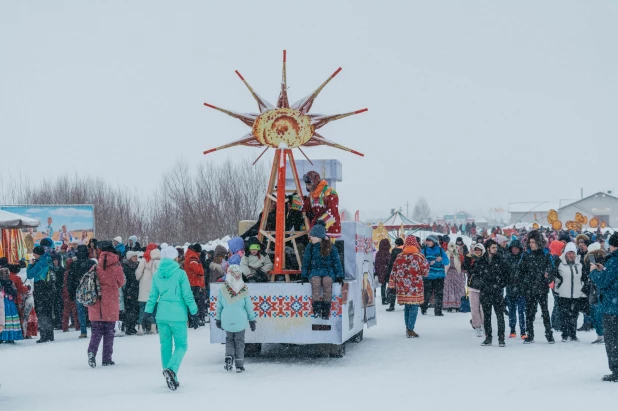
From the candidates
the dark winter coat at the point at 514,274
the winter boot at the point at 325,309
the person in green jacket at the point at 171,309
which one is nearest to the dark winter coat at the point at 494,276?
the dark winter coat at the point at 514,274

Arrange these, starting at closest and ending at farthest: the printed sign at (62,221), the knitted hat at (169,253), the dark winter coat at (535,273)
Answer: the knitted hat at (169,253)
the dark winter coat at (535,273)
the printed sign at (62,221)

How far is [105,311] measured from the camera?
13273 mm

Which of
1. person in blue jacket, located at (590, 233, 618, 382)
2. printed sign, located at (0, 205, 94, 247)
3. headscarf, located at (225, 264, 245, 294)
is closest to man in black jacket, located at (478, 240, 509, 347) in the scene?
person in blue jacket, located at (590, 233, 618, 382)

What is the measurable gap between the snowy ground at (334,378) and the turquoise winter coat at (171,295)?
89 centimetres

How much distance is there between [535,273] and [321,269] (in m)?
4.43

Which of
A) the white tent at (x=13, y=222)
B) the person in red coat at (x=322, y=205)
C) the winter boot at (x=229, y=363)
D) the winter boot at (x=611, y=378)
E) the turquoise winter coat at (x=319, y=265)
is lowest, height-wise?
the winter boot at (x=611, y=378)

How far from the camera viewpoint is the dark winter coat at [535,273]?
1534 centimetres

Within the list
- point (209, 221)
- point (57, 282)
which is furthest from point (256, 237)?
point (209, 221)

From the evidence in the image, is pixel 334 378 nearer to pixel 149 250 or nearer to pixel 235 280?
pixel 235 280

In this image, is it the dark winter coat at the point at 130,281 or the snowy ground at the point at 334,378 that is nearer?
the snowy ground at the point at 334,378

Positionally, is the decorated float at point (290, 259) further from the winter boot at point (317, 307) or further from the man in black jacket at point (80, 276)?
the man in black jacket at point (80, 276)

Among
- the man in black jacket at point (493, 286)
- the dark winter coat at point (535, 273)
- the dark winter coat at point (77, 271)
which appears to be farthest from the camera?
the dark winter coat at point (77, 271)

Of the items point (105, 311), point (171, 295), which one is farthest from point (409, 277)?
point (171, 295)

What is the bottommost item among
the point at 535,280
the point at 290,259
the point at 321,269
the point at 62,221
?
the point at 535,280
